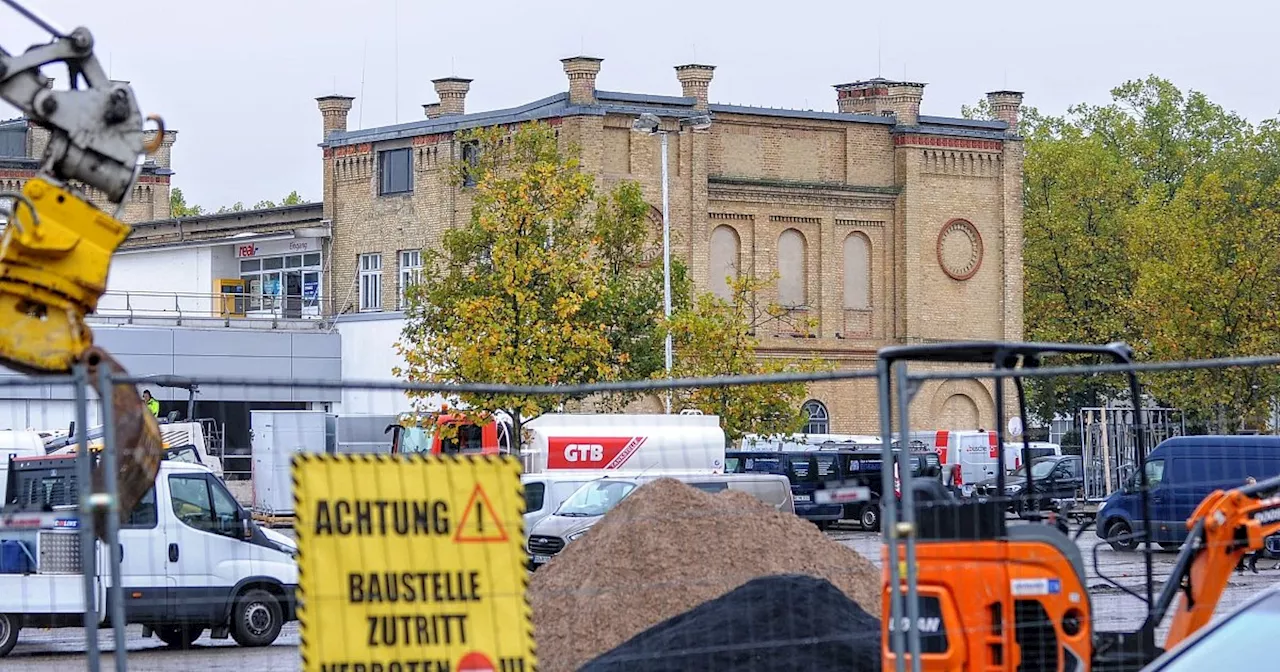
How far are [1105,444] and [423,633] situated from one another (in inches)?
923

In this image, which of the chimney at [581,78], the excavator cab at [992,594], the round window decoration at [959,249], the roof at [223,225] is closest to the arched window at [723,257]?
the chimney at [581,78]

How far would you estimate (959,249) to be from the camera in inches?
2429

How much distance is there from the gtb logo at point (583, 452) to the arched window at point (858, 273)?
77.0 feet

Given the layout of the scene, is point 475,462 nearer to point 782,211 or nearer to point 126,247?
point 782,211

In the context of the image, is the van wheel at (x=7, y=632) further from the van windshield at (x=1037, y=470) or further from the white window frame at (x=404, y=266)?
the white window frame at (x=404, y=266)

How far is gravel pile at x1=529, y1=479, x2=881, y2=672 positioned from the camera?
15469 mm

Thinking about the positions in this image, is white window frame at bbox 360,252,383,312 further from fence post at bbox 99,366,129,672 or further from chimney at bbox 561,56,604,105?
fence post at bbox 99,366,129,672

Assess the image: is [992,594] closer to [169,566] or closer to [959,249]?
[169,566]

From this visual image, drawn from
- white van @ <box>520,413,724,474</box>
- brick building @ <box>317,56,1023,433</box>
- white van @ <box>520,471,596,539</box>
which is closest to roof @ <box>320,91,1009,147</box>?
brick building @ <box>317,56,1023,433</box>

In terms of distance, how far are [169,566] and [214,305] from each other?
48952 millimetres

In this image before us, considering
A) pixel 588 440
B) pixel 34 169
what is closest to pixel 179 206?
pixel 34 169

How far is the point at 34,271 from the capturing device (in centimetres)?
852

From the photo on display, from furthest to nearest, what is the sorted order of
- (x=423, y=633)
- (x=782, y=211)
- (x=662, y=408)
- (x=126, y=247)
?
1. (x=126, y=247)
2. (x=782, y=211)
3. (x=662, y=408)
4. (x=423, y=633)

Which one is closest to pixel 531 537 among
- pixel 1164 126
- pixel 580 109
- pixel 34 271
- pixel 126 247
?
pixel 34 271
